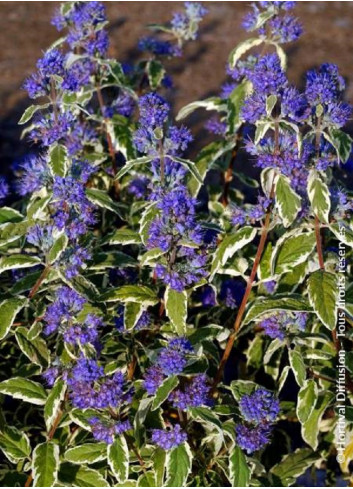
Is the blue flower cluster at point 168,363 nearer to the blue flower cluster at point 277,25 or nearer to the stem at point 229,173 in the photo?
the stem at point 229,173

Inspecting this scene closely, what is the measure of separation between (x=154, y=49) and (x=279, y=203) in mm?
1830

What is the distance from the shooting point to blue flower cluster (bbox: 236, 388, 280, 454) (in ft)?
9.16

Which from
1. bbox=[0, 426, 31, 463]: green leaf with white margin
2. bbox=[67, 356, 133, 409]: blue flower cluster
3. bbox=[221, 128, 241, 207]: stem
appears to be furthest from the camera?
bbox=[221, 128, 241, 207]: stem

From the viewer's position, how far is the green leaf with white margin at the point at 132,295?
9.70ft

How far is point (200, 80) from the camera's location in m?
6.83

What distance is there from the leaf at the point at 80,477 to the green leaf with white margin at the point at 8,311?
617mm

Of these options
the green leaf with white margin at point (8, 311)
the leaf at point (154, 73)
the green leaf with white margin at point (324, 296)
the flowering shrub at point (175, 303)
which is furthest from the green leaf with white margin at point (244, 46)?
the green leaf with white margin at point (8, 311)

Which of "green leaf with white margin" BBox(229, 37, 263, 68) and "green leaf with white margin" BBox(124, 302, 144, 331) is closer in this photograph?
"green leaf with white margin" BBox(124, 302, 144, 331)

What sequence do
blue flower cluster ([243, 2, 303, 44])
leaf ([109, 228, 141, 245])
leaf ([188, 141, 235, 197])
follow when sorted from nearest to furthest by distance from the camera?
1. leaf ([109, 228, 141, 245])
2. blue flower cluster ([243, 2, 303, 44])
3. leaf ([188, 141, 235, 197])

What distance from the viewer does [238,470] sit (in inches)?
113

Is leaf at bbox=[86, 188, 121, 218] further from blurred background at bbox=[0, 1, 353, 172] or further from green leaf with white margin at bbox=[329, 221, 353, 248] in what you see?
blurred background at bbox=[0, 1, 353, 172]

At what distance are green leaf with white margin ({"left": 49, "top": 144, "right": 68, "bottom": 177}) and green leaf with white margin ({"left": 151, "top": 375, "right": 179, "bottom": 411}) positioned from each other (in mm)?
853

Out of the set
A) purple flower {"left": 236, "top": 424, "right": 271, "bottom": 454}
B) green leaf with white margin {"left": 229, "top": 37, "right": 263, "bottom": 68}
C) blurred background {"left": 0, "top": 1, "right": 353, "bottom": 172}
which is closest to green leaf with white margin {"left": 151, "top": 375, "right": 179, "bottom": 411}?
purple flower {"left": 236, "top": 424, "right": 271, "bottom": 454}

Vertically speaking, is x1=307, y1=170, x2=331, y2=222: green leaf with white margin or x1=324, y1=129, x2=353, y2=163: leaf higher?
x1=324, y1=129, x2=353, y2=163: leaf
